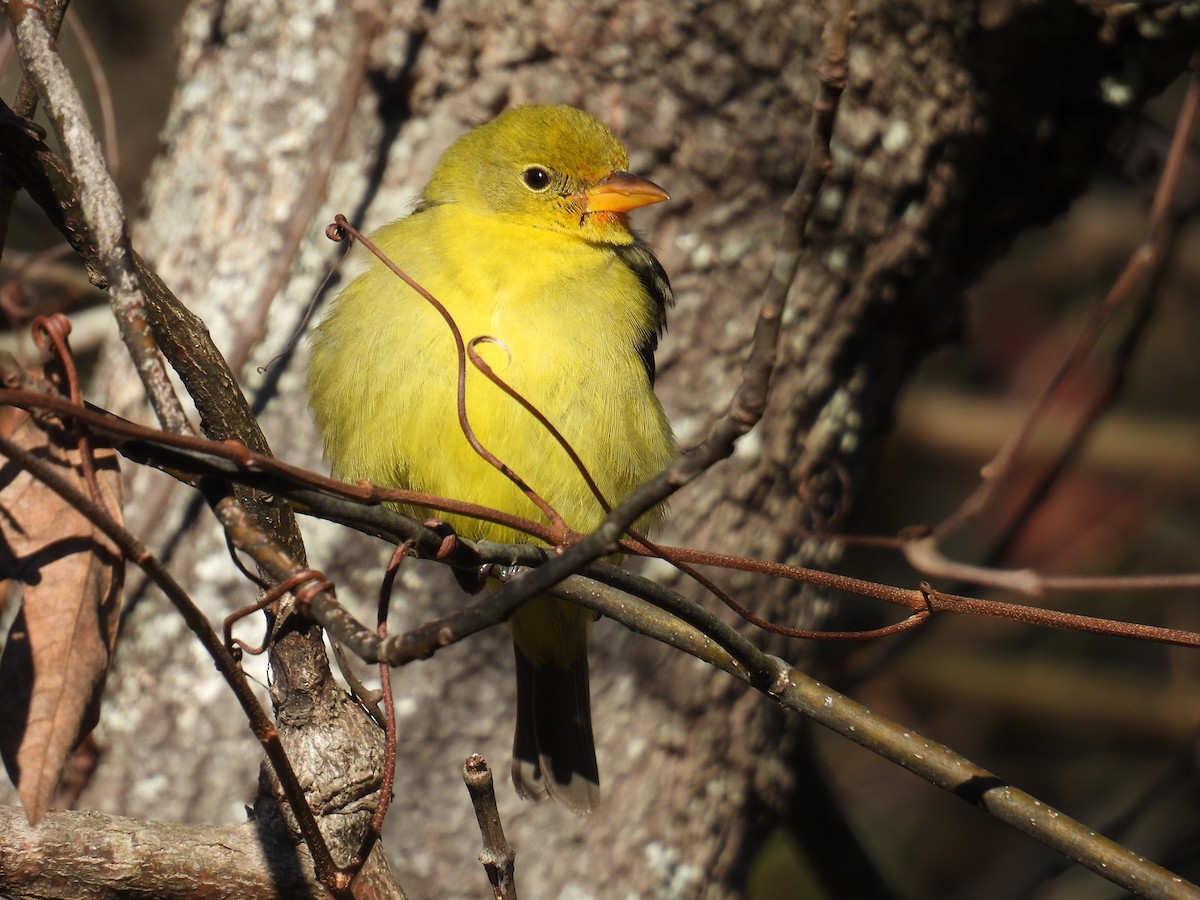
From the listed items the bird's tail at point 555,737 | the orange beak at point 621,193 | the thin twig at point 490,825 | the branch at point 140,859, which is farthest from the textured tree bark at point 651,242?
the thin twig at point 490,825

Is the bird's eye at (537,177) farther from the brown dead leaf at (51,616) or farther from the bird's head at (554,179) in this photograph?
the brown dead leaf at (51,616)

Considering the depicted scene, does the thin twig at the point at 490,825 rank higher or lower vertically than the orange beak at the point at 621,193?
lower

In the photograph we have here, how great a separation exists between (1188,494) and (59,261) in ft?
17.5

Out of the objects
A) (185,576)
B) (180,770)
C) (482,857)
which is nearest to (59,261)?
(185,576)

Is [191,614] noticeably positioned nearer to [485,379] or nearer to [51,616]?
[51,616]

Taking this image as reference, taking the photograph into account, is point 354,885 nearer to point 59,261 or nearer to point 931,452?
point 59,261

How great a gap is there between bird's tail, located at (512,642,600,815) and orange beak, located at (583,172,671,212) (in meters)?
1.21

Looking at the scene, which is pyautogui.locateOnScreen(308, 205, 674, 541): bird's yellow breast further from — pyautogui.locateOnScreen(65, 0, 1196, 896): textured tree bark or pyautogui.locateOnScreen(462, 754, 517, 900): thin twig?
pyautogui.locateOnScreen(462, 754, 517, 900): thin twig

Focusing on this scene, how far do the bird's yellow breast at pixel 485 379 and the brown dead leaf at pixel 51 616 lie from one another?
957 millimetres

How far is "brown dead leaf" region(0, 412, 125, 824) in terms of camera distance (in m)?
1.80

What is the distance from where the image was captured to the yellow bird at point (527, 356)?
2861 millimetres

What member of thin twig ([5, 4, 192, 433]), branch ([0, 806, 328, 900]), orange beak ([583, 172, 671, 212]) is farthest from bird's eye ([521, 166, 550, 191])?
branch ([0, 806, 328, 900])

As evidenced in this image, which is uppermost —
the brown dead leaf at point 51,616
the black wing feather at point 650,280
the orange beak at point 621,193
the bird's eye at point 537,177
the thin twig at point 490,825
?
the bird's eye at point 537,177

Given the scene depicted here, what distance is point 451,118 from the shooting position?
378 cm
